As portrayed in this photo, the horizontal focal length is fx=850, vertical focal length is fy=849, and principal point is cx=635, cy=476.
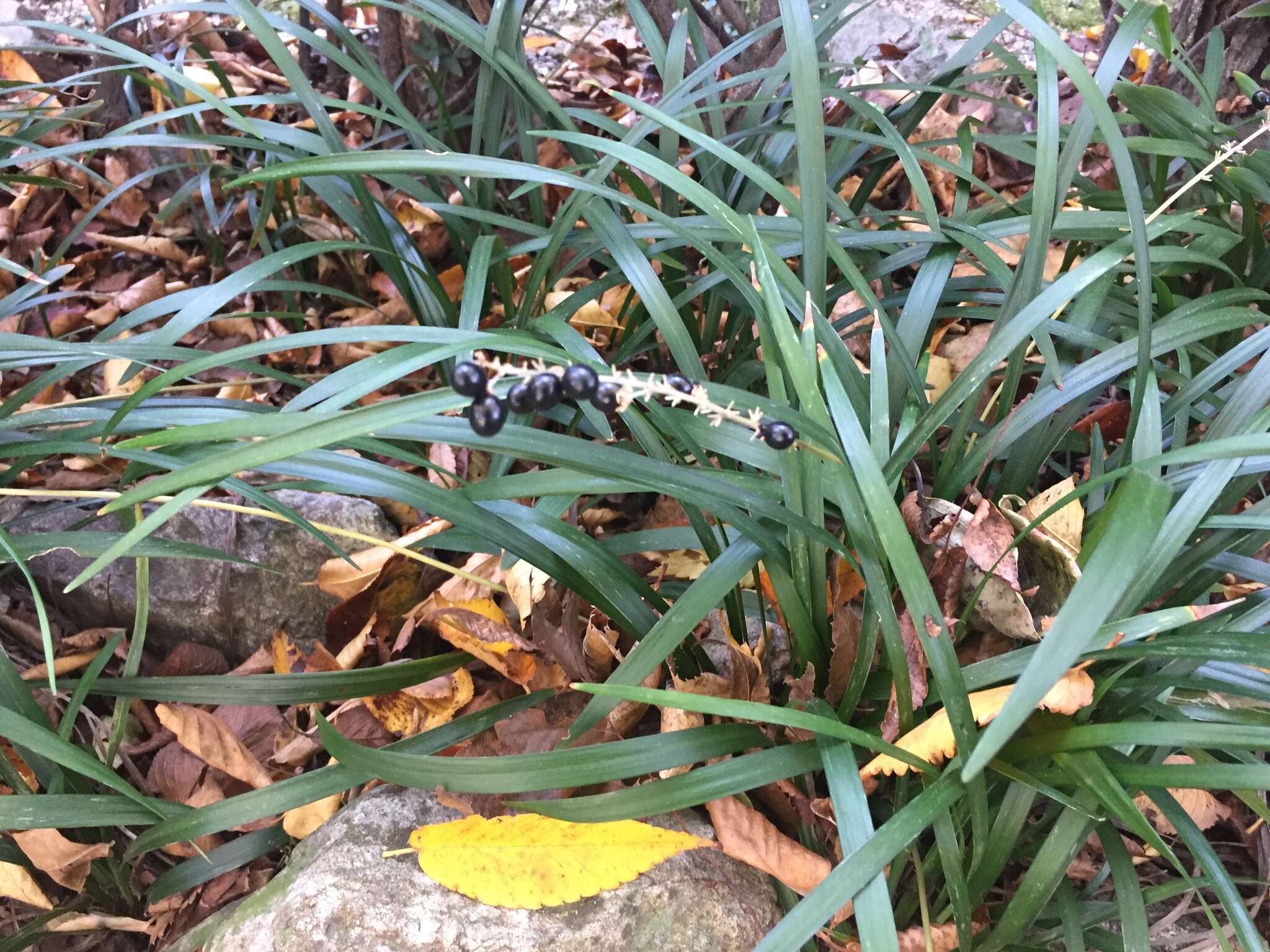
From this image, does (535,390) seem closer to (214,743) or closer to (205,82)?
(214,743)

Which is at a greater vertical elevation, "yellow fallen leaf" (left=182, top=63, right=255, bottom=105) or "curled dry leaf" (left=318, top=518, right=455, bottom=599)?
"yellow fallen leaf" (left=182, top=63, right=255, bottom=105)

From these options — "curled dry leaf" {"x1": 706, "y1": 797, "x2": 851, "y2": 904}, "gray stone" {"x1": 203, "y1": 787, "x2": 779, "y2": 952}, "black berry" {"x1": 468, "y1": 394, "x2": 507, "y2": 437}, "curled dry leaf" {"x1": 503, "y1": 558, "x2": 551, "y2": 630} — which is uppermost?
"black berry" {"x1": 468, "y1": 394, "x2": 507, "y2": 437}

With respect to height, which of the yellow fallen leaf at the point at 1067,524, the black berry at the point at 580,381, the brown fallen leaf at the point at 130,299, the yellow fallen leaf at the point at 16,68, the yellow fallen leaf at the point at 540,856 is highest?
the yellow fallen leaf at the point at 16,68

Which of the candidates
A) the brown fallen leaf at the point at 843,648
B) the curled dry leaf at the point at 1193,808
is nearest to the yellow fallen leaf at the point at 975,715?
the brown fallen leaf at the point at 843,648

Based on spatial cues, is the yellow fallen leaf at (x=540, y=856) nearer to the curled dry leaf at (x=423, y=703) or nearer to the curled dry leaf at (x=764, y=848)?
the curled dry leaf at (x=764, y=848)

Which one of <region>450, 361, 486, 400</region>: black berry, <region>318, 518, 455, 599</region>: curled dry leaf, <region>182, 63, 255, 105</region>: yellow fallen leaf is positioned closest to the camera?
<region>450, 361, 486, 400</region>: black berry

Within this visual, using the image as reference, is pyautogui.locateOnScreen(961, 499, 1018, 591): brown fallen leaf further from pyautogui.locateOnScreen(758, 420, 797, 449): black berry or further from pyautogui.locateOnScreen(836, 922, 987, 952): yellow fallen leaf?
pyautogui.locateOnScreen(758, 420, 797, 449): black berry

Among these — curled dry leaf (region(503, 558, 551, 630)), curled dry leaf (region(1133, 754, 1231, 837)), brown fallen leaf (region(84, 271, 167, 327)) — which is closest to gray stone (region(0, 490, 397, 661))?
curled dry leaf (region(503, 558, 551, 630))
